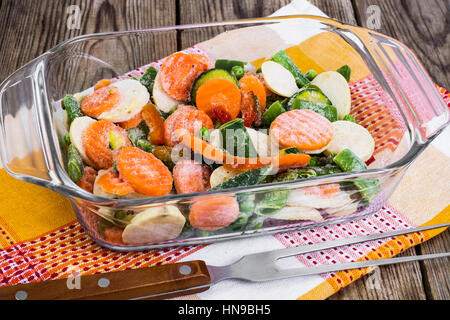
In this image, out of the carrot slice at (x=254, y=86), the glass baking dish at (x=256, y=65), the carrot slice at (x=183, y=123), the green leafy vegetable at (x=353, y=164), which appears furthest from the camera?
the carrot slice at (x=254, y=86)

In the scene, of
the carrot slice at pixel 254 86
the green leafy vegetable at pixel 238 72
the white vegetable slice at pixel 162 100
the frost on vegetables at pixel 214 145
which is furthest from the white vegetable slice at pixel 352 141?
the white vegetable slice at pixel 162 100

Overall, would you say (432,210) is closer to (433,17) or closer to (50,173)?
(50,173)

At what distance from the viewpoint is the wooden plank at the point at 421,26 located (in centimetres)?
211

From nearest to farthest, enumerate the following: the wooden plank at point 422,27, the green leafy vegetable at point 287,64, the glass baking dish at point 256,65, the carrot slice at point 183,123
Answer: the glass baking dish at point 256,65 → the carrot slice at point 183,123 → the green leafy vegetable at point 287,64 → the wooden plank at point 422,27

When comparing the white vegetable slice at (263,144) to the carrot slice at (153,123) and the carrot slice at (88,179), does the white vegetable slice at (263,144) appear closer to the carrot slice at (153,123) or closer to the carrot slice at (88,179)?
the carrot slice at (153,123)

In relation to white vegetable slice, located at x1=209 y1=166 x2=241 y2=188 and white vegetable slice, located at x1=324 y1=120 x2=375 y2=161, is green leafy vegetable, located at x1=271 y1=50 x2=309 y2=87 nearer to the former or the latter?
white vegetable slice, located at x1=324 y1=120 x2=375 y2=161

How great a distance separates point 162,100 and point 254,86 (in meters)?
0.26

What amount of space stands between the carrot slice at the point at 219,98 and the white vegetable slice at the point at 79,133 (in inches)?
12.2

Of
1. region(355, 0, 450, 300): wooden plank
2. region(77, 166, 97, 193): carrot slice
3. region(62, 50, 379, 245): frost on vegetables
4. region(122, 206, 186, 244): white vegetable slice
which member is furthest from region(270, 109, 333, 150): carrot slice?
region(355, 0, 450, 300): wooden plank

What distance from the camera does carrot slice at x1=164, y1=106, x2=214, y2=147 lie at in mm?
1475

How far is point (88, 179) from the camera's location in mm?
1384

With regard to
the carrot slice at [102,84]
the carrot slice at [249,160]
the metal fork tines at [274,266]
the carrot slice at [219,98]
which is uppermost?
the carrot slice at [102,84]

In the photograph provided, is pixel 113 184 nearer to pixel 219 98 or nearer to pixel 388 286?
pixel 219 98

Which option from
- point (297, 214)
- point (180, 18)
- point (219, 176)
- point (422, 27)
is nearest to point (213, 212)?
point (219, 176)
